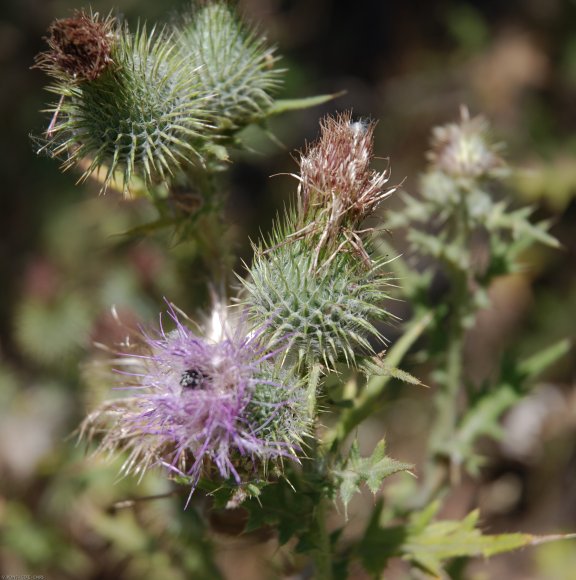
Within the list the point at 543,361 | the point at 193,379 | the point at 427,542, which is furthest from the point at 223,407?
the point at 543,361

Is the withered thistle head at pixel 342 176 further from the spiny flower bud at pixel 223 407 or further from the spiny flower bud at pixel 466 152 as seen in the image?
→ the spiny flower bud at pixel 466 152

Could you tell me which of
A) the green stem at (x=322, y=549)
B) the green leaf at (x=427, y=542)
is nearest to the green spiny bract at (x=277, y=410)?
the green stem at (x=322, y=549)

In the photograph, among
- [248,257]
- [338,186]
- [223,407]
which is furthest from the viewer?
[248,257]

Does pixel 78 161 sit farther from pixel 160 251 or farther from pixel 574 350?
pixel 574 350

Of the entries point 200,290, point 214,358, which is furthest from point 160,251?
point 214,358

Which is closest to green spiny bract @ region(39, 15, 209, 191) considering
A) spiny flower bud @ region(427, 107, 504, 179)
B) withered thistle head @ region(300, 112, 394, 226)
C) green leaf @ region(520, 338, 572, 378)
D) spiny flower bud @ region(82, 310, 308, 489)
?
withered thistle head @ region(300, 112, 394, 226)

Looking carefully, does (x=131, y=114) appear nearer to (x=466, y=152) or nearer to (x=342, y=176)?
(x=342, y=176)

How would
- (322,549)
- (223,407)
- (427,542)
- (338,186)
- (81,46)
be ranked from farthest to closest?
(427,542) → (322,549) → (81,46) → (338,186) → (223,407)
